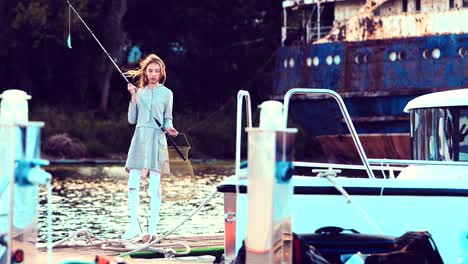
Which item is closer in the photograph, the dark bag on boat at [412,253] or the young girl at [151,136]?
the dark bag on boat at [412,253]

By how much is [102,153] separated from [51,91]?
6.08 m

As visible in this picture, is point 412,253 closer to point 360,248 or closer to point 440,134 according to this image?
point 360,248

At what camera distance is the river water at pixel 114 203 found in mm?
15008

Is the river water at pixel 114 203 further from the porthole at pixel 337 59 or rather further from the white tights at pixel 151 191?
the porthole at pixel 337 59

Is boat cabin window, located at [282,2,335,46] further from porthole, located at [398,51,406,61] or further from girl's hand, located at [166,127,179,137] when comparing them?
girl's hand, located at [166,127,179,137]

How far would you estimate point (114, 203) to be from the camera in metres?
20.2

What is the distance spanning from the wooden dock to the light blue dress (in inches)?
32.8

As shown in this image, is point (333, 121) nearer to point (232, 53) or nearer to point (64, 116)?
point (64, 116)

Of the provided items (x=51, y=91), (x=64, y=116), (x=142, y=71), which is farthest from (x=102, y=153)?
(x=142, y=71)

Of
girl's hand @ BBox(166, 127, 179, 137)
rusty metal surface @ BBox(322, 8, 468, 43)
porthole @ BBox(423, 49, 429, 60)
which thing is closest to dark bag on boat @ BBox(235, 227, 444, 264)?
girl's hand @ BBox(166, 127, 179, 137)

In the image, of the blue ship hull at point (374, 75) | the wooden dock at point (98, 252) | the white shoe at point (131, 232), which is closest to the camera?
the wooden dock at point (98, 252)

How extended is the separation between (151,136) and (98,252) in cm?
122

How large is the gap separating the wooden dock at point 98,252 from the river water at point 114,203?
471mm

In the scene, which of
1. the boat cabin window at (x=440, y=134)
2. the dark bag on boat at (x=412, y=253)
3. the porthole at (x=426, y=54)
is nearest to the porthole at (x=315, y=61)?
the porthole at (x=426, y=54)
